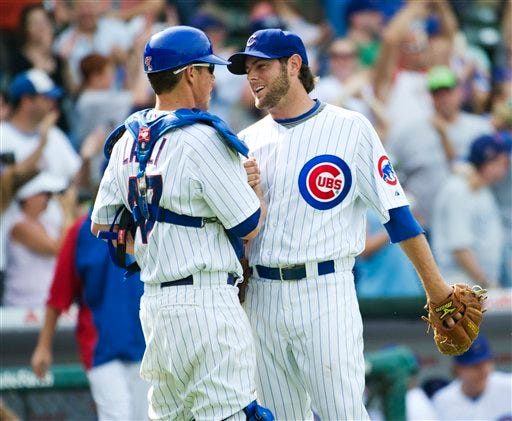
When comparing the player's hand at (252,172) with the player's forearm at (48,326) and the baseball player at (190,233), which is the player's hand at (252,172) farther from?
the player's forearm at (48,326)

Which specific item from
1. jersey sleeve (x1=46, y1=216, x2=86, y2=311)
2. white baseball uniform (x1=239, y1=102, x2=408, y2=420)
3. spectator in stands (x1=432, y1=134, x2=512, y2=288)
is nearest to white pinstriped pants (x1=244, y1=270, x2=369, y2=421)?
white baseball uniform (x1=239, y1=102, x2=408, y2=420)

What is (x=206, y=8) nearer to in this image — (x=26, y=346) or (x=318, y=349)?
(x=26, y=346)

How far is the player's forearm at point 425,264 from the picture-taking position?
4289 mm

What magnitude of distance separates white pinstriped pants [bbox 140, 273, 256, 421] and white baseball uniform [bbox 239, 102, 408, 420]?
27 cm

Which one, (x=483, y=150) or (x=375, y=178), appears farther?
(x=483, y=150)

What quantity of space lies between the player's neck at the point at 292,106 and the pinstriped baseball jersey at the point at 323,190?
0.09 m

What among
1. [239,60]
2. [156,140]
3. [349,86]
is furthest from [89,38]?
[156,140]

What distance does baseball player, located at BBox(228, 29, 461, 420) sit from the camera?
4.28m

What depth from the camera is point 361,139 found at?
171 inches

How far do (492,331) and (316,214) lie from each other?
215 inches

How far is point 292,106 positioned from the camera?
14.7ft

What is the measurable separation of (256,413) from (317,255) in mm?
652

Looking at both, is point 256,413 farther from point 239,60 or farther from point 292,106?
point 239,60

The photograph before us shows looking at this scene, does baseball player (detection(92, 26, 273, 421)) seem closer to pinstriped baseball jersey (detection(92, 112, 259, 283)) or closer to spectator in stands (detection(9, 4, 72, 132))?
pinstriped baseball jersey (detection(92, 112, 259, 283))
